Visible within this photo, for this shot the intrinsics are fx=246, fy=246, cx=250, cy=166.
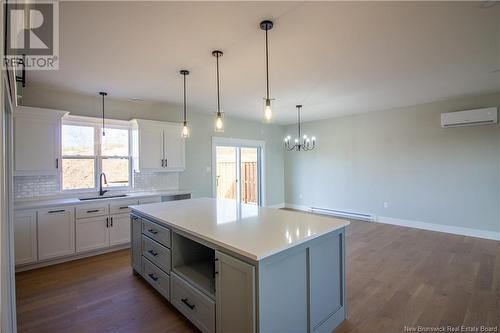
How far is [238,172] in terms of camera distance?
6.72 meters

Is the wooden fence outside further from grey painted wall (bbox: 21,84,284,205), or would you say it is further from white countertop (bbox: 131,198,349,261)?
white countertop (bbox: 131,198,349,261)

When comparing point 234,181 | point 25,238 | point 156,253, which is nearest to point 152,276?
point 156,253

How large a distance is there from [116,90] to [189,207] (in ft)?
7.97

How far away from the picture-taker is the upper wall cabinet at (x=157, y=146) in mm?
4531

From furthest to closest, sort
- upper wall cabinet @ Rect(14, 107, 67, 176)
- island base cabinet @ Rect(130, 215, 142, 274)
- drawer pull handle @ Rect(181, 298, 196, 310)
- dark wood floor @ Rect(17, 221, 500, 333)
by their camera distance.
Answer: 1. upper wall cabinet @ Rect(14, 107, 67, 176)
2. island base cabinet @ Rect(130, 215, 142, 274)
3. dark wood floor @ Rect(17, 221, 500, 333)
4. drawer pull handle @ Rect(181, 298, 196, 310)

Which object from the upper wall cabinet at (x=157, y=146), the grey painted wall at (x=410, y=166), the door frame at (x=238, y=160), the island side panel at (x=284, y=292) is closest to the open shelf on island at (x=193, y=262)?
the island side panel at (x=284, y=292)

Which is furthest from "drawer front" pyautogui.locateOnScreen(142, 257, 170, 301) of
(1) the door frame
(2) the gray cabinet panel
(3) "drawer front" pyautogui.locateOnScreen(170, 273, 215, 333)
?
(1) the door frame

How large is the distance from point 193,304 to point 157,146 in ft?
10.9

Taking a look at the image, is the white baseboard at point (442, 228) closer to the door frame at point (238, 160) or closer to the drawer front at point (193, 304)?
the door frame at point (238, 160)

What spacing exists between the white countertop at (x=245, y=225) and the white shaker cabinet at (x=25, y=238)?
158cm

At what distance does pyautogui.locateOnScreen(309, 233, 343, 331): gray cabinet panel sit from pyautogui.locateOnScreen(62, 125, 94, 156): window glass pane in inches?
165

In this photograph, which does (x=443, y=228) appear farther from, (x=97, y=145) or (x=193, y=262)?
(x=97, y=145)

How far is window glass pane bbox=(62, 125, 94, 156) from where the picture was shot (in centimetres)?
409

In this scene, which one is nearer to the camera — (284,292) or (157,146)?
(284,292)
